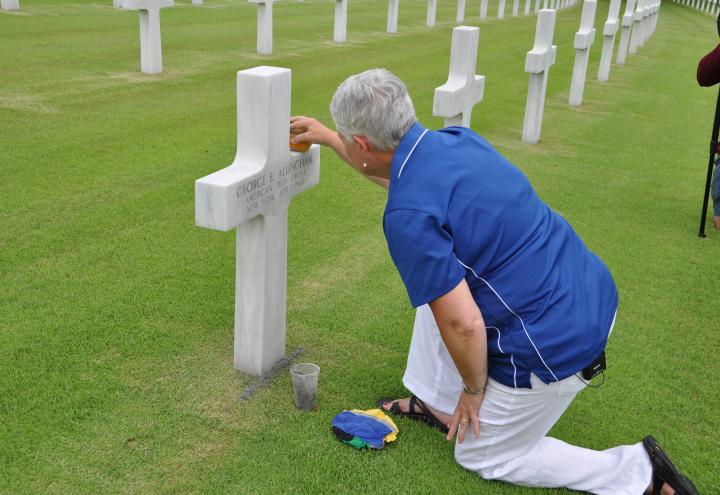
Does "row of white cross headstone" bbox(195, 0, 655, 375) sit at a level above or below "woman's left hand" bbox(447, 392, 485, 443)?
above

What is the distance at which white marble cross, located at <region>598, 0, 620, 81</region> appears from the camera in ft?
40.3

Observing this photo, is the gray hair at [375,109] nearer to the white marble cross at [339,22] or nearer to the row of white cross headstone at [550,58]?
the row of white cross headstone at [550,58]

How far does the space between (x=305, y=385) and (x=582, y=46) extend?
8.68 m

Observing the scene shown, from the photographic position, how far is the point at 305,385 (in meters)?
3.24

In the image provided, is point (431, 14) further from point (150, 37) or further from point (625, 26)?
point (150, 37)

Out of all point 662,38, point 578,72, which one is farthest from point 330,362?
point 662,38

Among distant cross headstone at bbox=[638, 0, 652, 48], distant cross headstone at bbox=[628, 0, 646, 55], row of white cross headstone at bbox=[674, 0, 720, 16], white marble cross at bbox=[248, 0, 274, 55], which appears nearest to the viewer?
white marble cross at bbox=[248, 0, 274, 55]

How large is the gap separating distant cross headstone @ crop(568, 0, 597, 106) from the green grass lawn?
1.12 meters

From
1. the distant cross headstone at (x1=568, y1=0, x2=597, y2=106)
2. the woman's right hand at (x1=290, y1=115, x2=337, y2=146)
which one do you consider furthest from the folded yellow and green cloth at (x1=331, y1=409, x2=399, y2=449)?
the distant cross headstone at (x1=568, y1=0, x2=597, y2=106)

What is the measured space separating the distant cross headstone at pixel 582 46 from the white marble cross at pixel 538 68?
190 centimetres

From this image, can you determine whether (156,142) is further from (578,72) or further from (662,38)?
(662,38)

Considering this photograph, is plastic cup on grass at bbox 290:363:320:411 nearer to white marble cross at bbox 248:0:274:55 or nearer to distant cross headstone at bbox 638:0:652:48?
white marble cross at bbox 248:0:274:55

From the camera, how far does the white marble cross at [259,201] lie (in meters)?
2.98

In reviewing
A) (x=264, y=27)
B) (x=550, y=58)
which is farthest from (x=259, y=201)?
(x=264, y=27)
